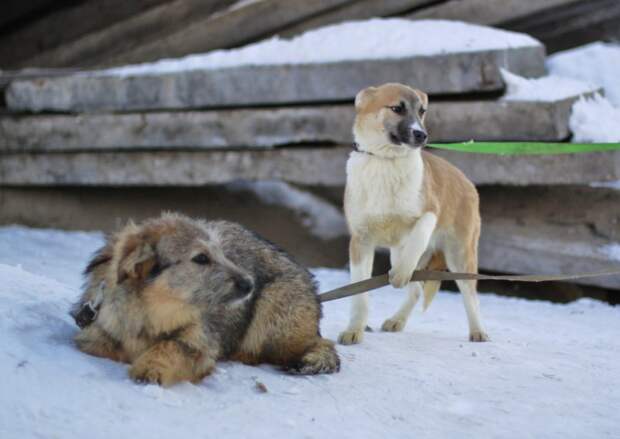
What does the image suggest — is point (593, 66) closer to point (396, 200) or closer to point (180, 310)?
point (396, 200)

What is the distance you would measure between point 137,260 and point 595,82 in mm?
6404

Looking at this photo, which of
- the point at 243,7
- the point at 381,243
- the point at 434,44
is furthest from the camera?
the point at 243,7

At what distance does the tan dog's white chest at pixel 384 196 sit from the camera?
541cm

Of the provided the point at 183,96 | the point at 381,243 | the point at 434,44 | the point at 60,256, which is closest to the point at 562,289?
the point at 434,44

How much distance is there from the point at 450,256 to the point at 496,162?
2397 millimetres

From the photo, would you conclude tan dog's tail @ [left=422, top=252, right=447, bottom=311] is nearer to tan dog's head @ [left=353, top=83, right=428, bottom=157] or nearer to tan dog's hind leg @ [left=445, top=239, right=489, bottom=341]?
tan dog's hind leg @ [left=445, top=239, right=489, bottom=341]

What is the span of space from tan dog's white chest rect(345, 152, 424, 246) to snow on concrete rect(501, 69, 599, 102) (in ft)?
8.73

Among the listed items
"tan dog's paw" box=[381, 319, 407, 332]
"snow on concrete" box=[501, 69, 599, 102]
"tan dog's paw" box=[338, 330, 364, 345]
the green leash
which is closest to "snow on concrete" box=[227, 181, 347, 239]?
"snow on concrete" box=[501, 69, 599, 102]

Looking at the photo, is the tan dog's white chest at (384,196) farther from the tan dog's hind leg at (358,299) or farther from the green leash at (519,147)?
the green leash at (519,147)

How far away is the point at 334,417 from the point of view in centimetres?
372

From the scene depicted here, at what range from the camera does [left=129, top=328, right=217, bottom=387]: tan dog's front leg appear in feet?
12.1

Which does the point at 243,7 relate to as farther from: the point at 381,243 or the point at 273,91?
the point at 381,243

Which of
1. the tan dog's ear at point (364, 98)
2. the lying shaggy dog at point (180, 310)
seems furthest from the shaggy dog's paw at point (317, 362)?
the tan dog's ear at point (364, 98)

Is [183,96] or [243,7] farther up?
[243,7]
